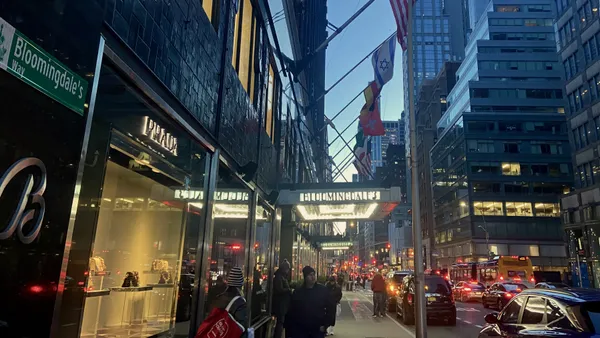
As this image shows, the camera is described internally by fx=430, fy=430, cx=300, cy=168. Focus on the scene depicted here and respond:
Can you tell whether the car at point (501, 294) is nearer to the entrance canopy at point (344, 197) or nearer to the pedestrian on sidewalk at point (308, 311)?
the entrance canopy at point (344, 197)

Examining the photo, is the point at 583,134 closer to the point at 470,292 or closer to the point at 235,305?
the point at 470,292

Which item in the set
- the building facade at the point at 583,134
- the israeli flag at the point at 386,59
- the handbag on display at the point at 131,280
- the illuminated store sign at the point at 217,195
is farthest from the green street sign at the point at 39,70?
the building facade at the point at 583,134

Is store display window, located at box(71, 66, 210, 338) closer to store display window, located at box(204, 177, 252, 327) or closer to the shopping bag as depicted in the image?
store display window, located at box(204, 177, 252, 327)

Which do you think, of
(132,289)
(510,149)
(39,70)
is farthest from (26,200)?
(510,149)

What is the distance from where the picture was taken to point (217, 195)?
8688 mm

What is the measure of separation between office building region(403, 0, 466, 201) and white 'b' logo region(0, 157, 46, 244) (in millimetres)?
167179

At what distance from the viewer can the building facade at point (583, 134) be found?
45.1 m

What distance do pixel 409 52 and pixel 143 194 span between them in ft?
25.6

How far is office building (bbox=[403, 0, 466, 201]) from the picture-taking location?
161750 millimetres

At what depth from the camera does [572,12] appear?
51062 millimetres

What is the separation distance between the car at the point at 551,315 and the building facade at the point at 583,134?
45.6m

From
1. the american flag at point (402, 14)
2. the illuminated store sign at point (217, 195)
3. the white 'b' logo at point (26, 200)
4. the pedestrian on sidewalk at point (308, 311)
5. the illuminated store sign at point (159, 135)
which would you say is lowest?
the pedestrian on sidewalk at point (308, 311)

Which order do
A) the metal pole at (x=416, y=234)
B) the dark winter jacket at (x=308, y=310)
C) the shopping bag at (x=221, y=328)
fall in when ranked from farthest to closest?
the metal pole at (x=416, y=234) < the dark winter jacket at (x=308, y=310) < the shopping bag at (x=221, y=328)

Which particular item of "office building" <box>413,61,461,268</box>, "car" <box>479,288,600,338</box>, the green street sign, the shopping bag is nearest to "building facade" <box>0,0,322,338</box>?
the green street sign
